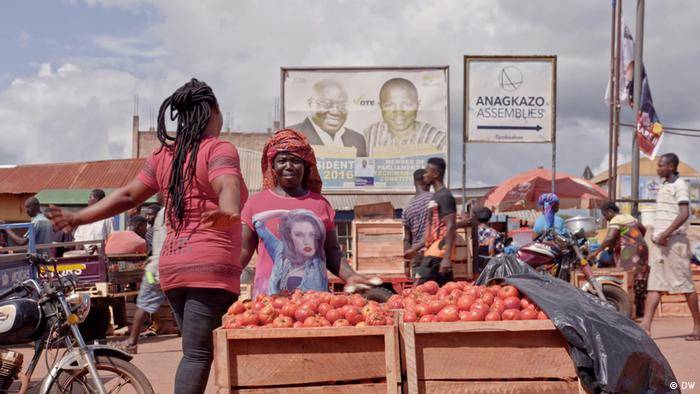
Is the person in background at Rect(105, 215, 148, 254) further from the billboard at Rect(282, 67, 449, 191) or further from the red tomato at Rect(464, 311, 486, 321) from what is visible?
the red tomato at Rect(464, 311, 486, 321)

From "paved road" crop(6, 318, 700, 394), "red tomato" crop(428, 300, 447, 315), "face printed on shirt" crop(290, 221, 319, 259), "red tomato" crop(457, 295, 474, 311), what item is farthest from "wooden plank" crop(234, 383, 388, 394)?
"paved road" crop(6, 318, 700, 394)

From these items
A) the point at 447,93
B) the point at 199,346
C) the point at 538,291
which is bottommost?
the point at 199,346

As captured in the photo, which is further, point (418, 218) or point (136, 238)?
point (136, 238)

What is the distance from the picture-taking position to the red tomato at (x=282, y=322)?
3.84 meters

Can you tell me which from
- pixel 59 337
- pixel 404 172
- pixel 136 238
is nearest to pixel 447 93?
pixel 404 172

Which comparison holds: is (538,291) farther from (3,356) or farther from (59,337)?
(3,356)

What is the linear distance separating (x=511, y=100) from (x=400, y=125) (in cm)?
221

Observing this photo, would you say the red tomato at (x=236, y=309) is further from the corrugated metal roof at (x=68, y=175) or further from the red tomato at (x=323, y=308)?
the corrugated metal roof at (x=68, y=175)

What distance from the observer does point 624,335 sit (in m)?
3.91

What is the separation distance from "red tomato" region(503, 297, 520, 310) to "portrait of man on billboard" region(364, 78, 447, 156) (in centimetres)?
1307

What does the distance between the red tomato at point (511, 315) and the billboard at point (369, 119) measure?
43.1 ft

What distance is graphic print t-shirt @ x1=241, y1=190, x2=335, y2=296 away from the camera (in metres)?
4.73

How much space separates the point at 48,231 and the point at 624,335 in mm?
9445

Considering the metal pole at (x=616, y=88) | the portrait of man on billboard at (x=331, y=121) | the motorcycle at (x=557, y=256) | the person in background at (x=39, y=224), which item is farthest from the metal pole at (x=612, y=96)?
the person in background at (x=39, y=224)
